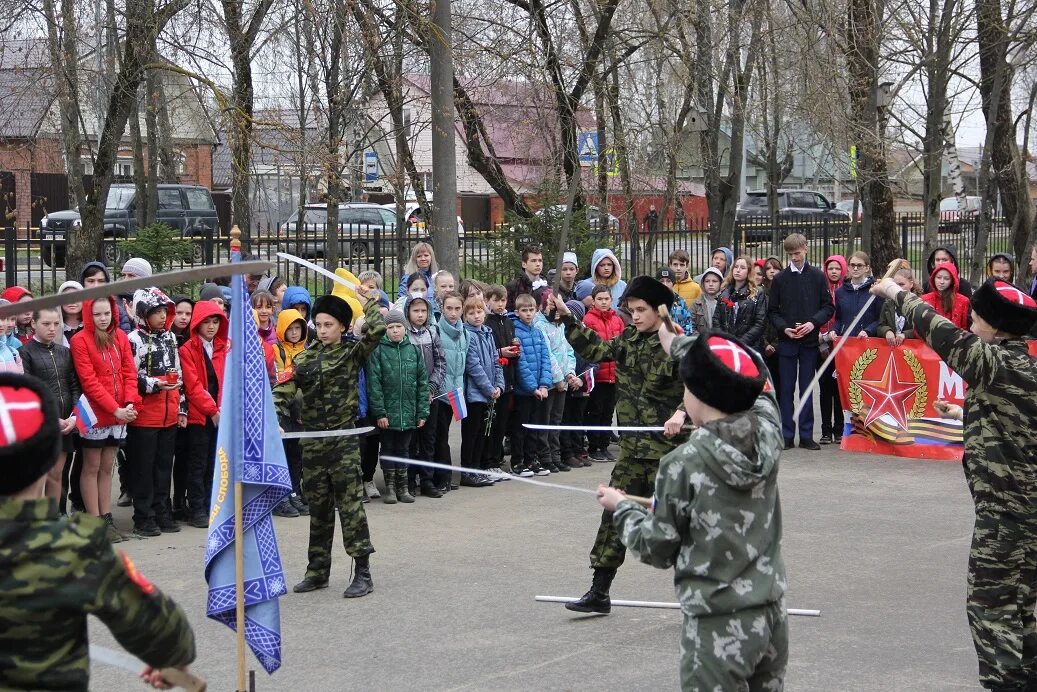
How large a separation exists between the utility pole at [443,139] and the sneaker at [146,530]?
210 inches

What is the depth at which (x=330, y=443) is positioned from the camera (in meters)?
7.90

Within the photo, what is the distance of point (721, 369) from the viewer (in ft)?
14.5

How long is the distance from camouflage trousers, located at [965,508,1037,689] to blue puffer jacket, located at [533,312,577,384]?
6.42 meters

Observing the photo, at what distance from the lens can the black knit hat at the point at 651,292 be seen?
6934mm

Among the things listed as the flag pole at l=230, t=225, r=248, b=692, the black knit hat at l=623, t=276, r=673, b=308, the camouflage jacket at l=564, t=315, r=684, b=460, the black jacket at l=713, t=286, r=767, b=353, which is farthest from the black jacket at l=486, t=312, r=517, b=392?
the flag pole at l=230, t=225, r=248, b=692

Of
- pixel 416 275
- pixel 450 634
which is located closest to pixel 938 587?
pixel 450 634

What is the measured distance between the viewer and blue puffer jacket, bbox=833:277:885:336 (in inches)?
514

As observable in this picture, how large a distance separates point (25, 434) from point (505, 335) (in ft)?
28.2

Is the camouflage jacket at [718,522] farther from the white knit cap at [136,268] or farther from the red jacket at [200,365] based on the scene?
the white knit cap at [136,268]

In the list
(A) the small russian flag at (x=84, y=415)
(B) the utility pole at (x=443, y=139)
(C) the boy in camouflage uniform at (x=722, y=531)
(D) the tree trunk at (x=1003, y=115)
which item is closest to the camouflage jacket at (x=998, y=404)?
(C) the boy in camouflage uniform at (x=722, y=531)

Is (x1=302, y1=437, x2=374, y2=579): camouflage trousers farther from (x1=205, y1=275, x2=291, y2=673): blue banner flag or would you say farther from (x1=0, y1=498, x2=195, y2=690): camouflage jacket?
(x1=0, y1=498, x2=195, y2=690): camouflage jacket

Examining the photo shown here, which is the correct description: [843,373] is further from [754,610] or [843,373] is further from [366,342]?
[754,610]

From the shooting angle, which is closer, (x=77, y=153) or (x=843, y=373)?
(x=843, y=373)

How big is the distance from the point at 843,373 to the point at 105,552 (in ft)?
35.2
